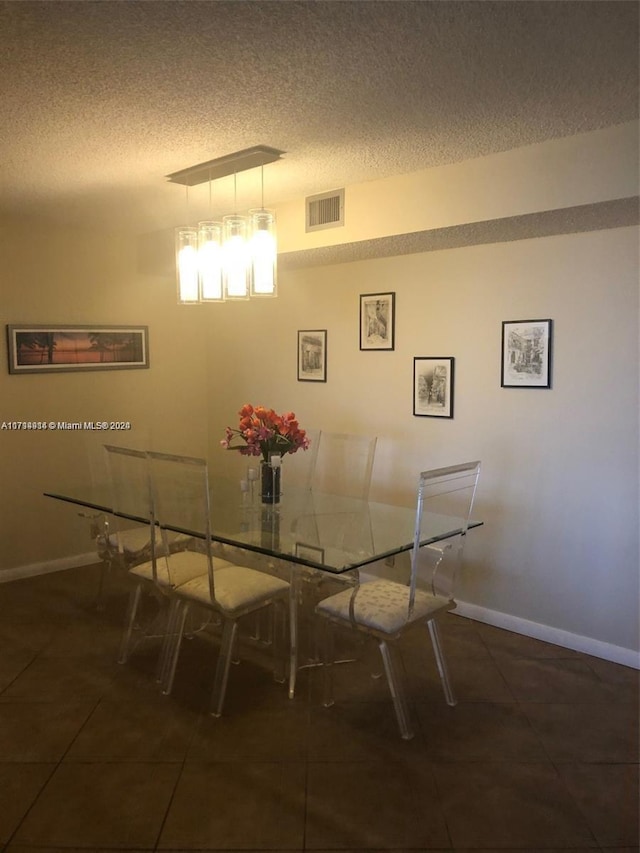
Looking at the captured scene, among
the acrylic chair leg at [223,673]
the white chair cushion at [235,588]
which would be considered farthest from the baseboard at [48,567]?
the acrylic chair leg at [223,673]

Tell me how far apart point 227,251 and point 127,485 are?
57.3 inches

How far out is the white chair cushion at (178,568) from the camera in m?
3.09

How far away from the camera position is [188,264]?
326cm

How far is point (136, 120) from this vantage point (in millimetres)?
2467

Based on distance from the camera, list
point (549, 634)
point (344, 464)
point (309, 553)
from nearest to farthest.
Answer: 1. point (309, 553)
2. point (549, 634)
3. point (344, 464)

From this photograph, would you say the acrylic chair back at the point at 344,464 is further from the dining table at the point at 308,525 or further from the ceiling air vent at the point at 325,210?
the ceiling air vent at the point at 325,210

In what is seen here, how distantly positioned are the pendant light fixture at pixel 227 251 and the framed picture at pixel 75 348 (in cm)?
161

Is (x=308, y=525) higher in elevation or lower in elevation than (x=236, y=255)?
lower

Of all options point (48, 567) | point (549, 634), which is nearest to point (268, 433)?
point (549, 634)

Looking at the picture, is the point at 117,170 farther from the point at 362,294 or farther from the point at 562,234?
the point at 562,234

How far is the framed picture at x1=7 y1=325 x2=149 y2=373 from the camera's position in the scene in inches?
170

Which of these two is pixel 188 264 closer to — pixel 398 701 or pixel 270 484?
pixel 270 484

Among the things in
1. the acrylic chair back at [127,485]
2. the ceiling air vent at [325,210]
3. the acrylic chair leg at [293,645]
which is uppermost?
the ceiling air vent at [325,210]

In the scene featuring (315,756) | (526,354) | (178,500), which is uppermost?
(526,354)
